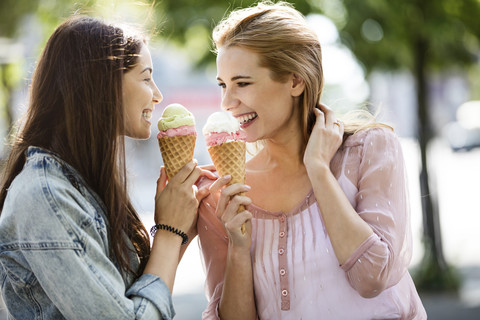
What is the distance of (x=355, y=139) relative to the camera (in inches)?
117

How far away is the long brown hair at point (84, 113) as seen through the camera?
7.55 ft

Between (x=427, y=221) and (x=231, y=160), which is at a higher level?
(x=231, y=160)

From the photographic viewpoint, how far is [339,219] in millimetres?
2648

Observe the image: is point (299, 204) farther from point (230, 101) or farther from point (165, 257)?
point (165, 257)

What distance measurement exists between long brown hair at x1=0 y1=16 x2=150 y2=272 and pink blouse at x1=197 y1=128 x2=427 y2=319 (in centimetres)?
80

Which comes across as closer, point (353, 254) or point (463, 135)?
point (353, 254)

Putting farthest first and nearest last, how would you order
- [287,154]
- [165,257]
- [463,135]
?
[463,135] → [287,154] → [165,257]

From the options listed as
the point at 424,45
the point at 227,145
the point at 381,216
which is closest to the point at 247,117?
the point at 227,145

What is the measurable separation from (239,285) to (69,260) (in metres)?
1.01

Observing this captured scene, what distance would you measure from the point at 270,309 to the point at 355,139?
92 centimetres

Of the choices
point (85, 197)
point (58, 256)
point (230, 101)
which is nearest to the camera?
point (58, 256)

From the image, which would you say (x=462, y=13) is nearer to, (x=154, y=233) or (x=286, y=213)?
(x=286, y=213)

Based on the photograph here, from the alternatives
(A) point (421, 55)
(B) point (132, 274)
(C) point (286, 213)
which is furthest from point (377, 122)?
(A) point (421, 55)

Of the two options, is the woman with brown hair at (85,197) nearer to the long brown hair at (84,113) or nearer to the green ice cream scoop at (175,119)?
the long brown hair at (84,113)
